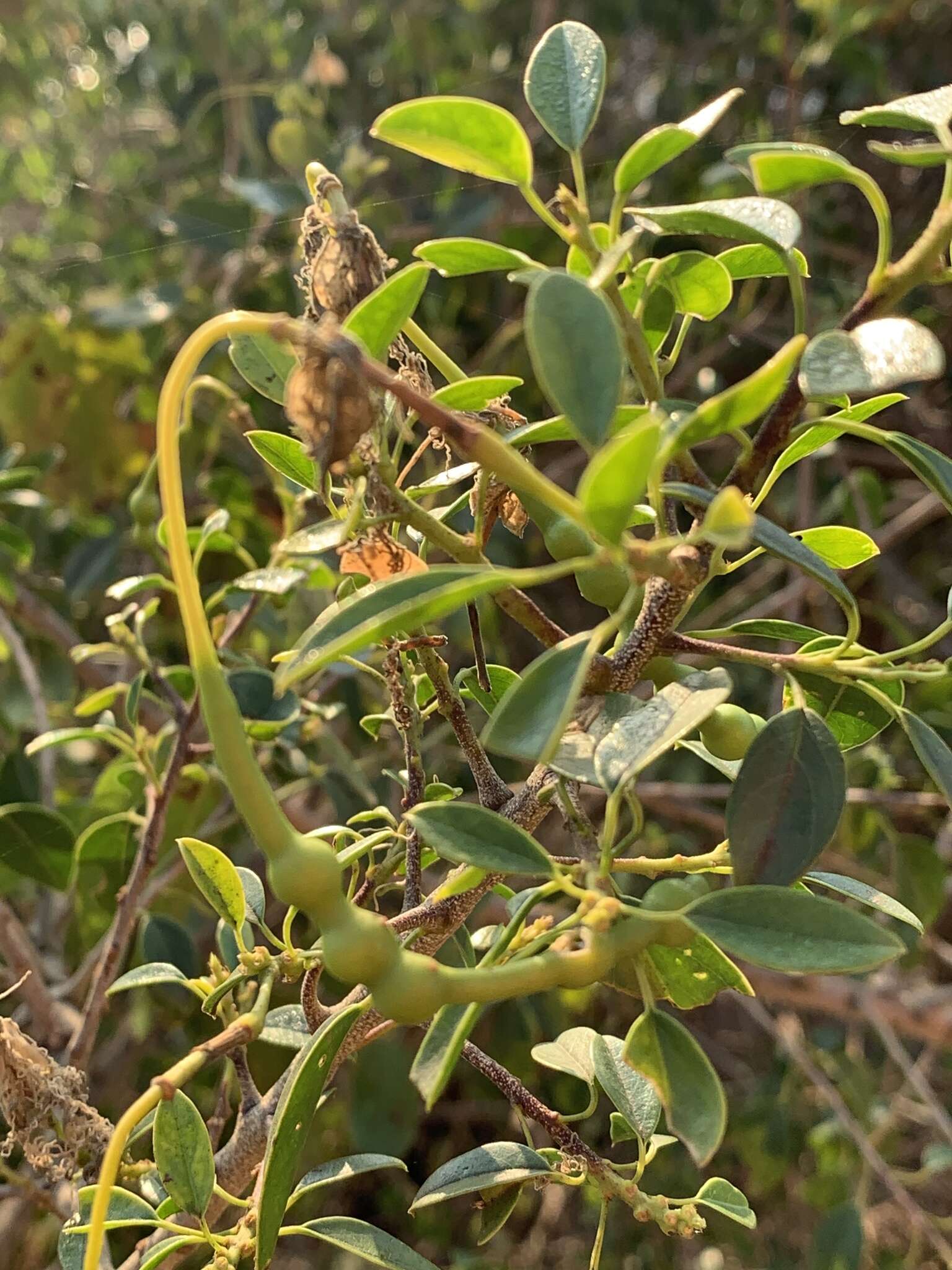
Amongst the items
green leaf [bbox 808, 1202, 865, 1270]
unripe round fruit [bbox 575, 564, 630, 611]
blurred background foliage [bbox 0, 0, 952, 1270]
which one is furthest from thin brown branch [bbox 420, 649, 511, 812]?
green leaf [bbox 808, 1202, 865, 1270]

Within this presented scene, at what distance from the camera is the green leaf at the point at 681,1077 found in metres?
0.26

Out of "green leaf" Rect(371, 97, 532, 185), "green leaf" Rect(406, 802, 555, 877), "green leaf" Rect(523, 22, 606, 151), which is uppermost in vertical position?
"green leaf" Rect(523, 22, 606, 151)

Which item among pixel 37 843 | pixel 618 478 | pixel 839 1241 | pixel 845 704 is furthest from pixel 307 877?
pixel 839 1241

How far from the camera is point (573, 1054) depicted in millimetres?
457

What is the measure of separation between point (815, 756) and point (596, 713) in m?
0.07

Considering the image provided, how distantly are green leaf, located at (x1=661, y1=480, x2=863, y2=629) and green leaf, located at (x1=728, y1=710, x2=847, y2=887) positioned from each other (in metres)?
0.04

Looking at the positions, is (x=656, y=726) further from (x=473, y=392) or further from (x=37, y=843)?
(x=37, y=843)

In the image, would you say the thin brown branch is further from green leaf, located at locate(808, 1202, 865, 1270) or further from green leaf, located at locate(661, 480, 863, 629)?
green leaf, located at locate(808, 1202, 865, 1270)

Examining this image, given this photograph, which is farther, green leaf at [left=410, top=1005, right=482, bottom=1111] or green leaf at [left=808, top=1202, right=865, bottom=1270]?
green leaf at [left=808, top=1202, right=865, bottom=1270]

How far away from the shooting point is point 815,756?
11.7 inches

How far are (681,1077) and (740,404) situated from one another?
18 cm

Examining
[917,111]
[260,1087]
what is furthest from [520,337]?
[917,111]

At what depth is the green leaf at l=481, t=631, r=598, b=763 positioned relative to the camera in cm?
24

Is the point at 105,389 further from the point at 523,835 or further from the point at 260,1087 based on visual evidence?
the point at 523,835
